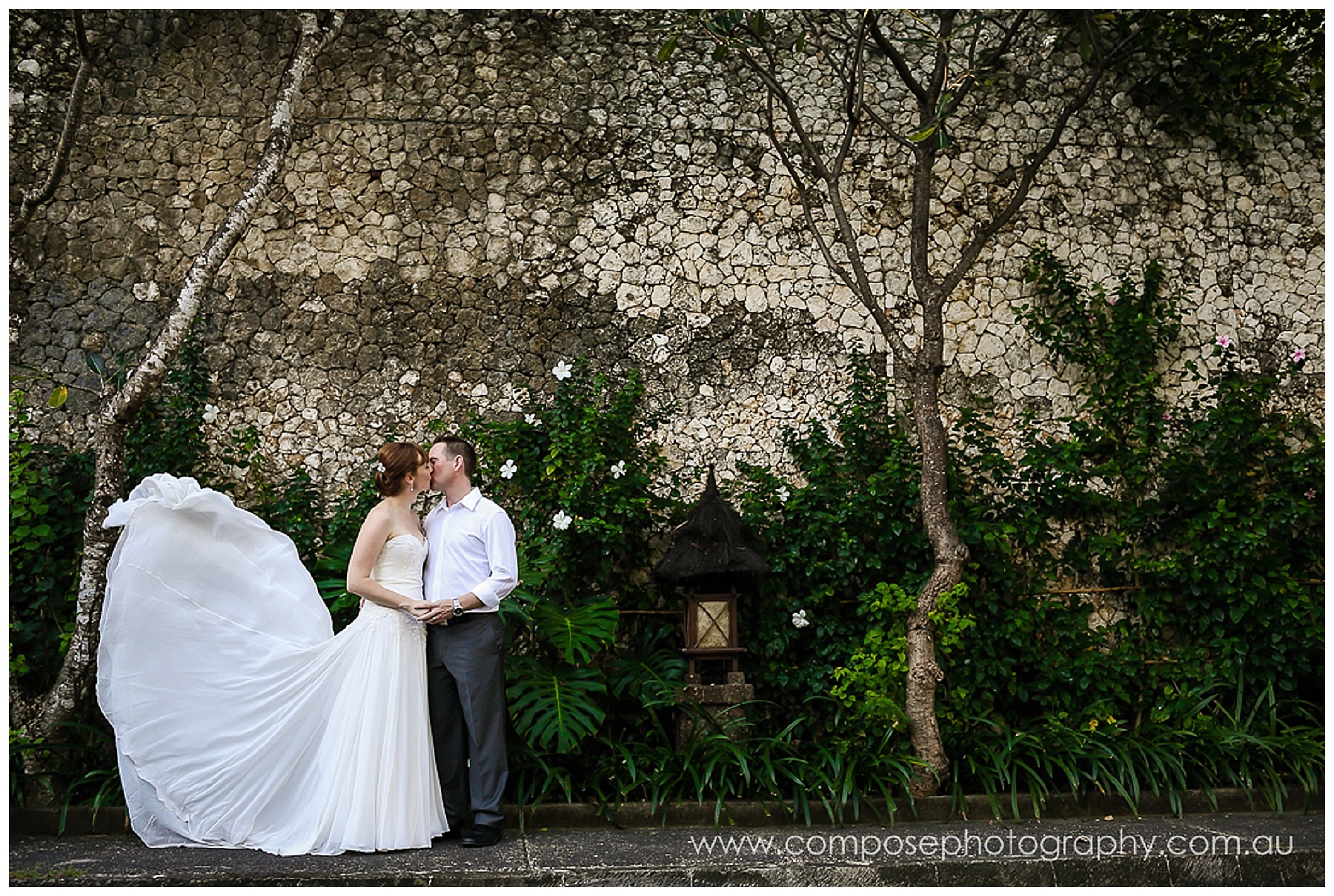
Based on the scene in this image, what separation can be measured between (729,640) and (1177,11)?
13.6ft

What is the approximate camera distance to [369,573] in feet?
12.1

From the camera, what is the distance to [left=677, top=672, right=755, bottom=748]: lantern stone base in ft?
14.5

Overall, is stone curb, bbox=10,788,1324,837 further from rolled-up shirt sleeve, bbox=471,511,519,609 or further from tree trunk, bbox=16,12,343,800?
rolled-up shirt sleeve, bbox=471,511,519,609

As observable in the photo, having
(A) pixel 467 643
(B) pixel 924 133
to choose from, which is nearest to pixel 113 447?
(A) pixel 467 643

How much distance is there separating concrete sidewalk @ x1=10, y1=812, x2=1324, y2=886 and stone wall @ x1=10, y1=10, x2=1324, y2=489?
206cm

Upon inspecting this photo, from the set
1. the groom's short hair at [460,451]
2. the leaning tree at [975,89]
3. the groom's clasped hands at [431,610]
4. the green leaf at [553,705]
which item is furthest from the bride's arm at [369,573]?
the leaning tree at [975,89]

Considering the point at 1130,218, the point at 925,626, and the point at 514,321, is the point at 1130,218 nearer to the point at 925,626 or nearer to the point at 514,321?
the point at 925,626

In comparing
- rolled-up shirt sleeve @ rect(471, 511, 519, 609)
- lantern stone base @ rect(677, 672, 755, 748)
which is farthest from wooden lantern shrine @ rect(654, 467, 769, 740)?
rolled-up shirt sleeve @ rect(471, 511, 519, 609)

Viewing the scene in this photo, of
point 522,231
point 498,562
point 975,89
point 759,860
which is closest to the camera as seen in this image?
point 759,860

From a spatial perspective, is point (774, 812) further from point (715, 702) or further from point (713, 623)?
point (713, 623)

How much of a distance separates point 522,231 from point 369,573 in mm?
2416

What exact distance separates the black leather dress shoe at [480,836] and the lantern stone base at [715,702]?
1025 mm

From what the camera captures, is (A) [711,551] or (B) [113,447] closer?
(B) [113,447]

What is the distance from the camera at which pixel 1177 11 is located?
5.43 m
